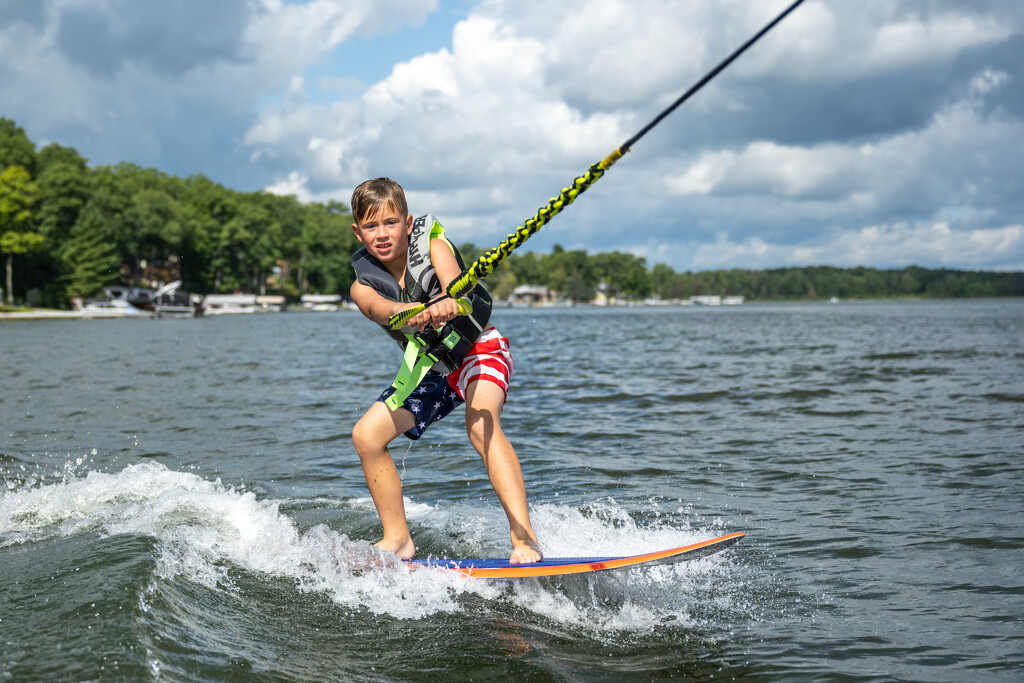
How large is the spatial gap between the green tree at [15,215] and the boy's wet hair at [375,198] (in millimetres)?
65826

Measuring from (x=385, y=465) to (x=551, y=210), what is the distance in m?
1.99

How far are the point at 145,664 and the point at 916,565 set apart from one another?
4.39m

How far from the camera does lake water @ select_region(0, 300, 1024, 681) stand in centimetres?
368

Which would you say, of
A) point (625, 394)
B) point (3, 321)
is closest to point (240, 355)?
point (625, 394)

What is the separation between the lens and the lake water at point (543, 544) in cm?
368

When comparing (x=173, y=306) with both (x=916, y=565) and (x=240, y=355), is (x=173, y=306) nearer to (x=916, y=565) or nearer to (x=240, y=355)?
(x=240, y=355)

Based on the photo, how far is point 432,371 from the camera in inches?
198

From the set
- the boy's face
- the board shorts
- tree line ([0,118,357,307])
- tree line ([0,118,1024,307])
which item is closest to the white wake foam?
the board shorts

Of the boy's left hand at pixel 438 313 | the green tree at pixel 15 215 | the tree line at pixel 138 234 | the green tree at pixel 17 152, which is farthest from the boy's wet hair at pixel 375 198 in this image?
the green tree at pixel 17 152

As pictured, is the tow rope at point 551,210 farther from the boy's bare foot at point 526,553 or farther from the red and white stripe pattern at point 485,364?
the boy's bare foot at point 526,553

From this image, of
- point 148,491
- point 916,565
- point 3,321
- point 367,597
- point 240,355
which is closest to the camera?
point 367,597

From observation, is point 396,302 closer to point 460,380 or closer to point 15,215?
point 460,380

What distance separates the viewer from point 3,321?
5212cm

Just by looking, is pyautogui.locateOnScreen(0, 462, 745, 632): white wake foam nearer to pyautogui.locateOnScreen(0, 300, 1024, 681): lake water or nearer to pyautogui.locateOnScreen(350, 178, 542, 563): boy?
pyautogui.locateOnScreen(0, 300, 1024, 681): lake water
